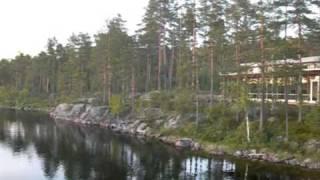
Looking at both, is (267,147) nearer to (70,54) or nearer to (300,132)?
(300,132)

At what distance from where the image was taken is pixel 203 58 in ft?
185

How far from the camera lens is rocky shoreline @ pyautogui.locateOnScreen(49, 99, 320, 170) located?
39000mm

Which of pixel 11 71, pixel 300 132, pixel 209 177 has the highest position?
pixel 11 71

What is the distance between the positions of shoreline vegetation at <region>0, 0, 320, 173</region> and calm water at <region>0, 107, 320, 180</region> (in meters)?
3.28

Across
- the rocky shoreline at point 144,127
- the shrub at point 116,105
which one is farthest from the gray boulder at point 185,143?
the shrub at point 116,105

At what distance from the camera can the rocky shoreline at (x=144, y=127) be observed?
1535 inches

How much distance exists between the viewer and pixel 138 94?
250 feet

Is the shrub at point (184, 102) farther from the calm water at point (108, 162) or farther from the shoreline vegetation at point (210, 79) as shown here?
the calm water at point (108, 162)

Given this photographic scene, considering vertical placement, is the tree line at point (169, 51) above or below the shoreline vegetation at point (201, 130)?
above

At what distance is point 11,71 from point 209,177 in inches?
3954

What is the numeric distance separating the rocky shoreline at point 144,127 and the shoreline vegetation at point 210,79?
0.40 feet

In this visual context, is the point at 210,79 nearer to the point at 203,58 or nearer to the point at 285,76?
the point at 203,58

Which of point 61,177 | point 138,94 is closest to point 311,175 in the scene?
point 61,177

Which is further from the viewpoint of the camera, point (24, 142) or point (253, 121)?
point (24, 142)
